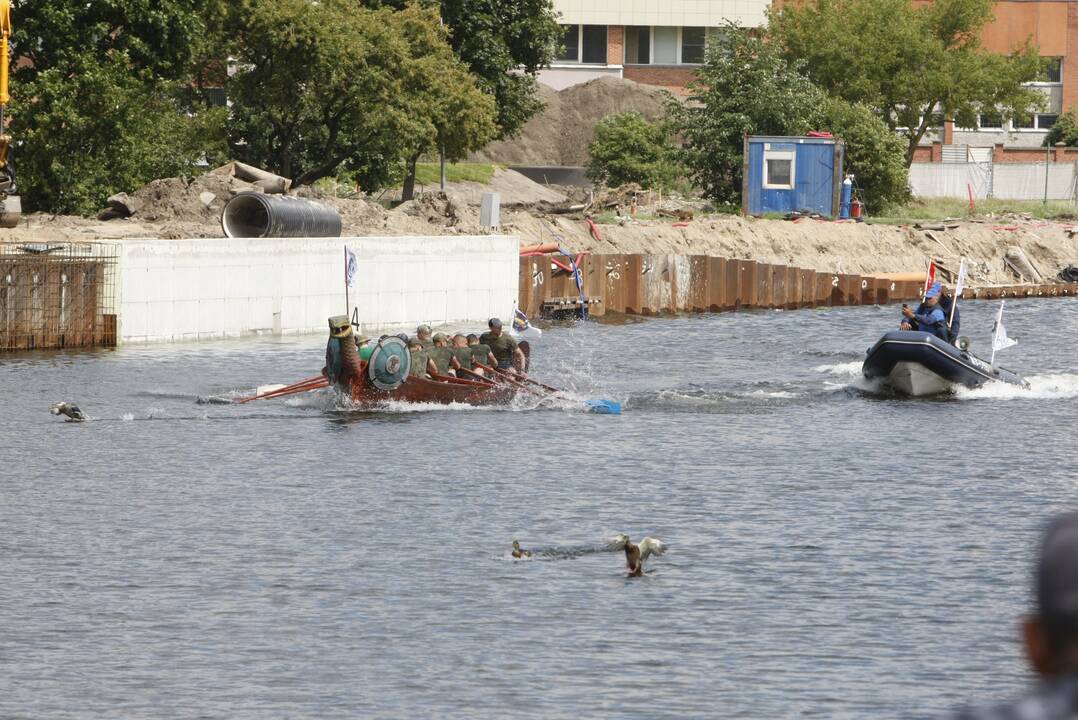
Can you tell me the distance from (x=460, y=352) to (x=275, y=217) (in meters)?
16.2

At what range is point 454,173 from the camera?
86875 millimetres

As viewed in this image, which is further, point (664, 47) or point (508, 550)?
point (664, 47)

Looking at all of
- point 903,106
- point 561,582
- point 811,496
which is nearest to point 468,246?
point 811,496

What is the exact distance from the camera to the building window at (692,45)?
4158 inches

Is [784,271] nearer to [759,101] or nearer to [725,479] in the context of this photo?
[759,101]

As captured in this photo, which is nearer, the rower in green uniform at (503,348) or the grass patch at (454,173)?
the rower in green uniform at (503,348)

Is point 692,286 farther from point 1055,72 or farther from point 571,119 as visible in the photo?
point 1055,72

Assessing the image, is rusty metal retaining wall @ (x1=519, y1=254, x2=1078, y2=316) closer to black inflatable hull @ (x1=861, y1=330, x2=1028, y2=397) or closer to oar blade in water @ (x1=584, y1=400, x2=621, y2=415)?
black inflatable hull @ (x1=861, y1=330, x2=1028, y2=397)

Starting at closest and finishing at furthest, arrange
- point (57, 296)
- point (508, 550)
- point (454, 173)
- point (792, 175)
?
1. point (508, 550)
2. point (57, 296)
3. point (792, 175)
4. point (454, 173)

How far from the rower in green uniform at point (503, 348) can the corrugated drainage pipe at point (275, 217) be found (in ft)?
51.0

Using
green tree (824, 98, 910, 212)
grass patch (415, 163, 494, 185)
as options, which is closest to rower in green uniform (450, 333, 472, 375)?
green tree (824, 98, 910, 212)

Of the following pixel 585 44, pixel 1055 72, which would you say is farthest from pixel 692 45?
pixel 1055 72

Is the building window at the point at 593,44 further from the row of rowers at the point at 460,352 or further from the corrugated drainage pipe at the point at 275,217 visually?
the row of rowers at the point at 460,352

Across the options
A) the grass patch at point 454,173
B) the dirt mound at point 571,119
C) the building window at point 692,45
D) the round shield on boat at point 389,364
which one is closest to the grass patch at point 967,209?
the dirt mound at point 571,119
